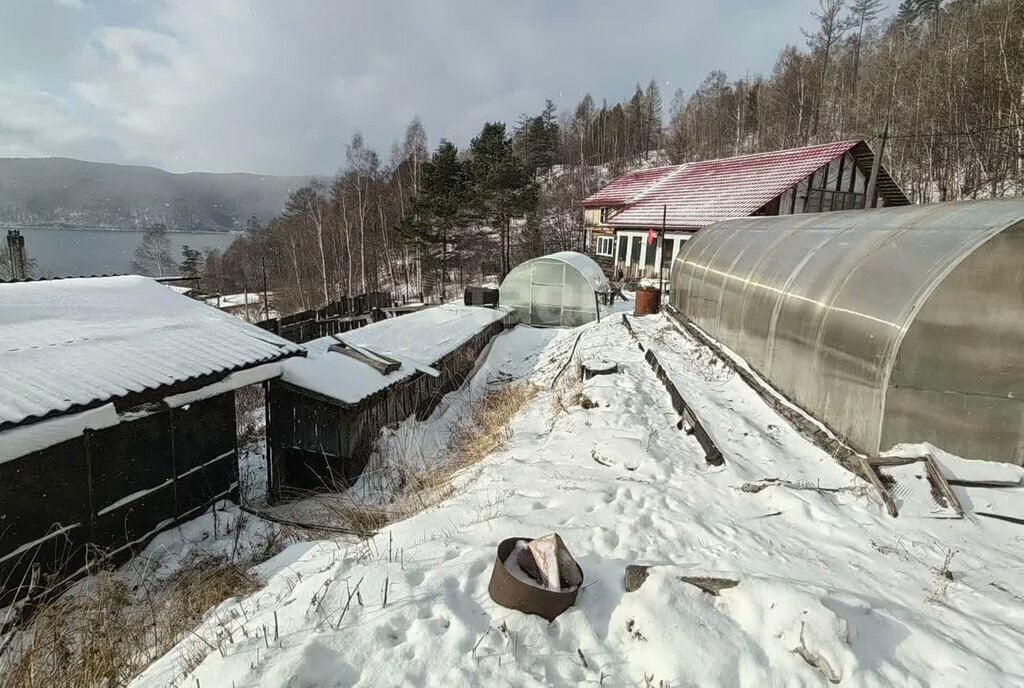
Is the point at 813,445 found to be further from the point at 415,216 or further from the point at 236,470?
the point at 415,216

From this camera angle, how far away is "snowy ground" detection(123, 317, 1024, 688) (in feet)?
8.78

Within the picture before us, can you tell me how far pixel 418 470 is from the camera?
7793 millimetres

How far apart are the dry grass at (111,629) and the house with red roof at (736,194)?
20.8 meters

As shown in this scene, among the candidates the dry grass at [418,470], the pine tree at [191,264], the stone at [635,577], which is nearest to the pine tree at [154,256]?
the pine tree at [191,264]

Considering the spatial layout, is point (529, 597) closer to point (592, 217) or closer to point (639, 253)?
point (639, 253)

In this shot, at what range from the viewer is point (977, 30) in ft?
74.0

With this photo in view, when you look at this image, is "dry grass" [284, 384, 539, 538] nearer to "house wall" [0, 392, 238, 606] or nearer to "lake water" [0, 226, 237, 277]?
"house wall" [0, 392, 238, 606]

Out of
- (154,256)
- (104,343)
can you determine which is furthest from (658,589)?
(154,256)

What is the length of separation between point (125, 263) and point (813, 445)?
120m

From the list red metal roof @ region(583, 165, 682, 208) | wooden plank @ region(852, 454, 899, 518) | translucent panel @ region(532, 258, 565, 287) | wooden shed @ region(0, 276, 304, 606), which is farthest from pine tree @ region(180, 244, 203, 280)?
wooden plank @ region(852, 454, 899, 518)

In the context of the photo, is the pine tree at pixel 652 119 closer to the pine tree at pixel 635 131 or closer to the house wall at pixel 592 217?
the pine tree at pixel 635 131

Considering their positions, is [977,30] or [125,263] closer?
[977,30]

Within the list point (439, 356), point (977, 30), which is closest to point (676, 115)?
point (977, 30)

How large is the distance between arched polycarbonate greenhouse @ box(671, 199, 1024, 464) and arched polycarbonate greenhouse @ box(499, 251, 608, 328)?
990cm
